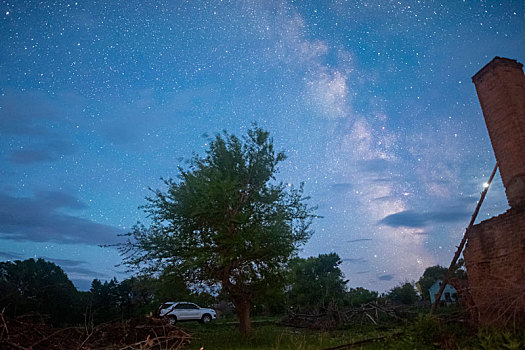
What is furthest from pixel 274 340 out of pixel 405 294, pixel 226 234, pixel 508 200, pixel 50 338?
pixel 405 294

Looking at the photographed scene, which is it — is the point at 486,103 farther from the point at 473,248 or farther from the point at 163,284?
the point at 163,284

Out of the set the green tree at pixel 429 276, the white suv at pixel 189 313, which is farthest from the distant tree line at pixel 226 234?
the green tree at pixel 429 276

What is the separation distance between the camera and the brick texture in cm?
1049

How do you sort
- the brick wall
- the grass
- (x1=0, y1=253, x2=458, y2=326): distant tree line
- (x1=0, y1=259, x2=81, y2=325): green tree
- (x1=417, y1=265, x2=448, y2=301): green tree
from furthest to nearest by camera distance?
(x1=417, y1=265, x2=448, y2=301): green tree, (x1=0, y1=253, x2=458, y2=326): distant tree line, the grass, the brick wall, (x1=0, y1=259, x2=81, y2=325): green tree

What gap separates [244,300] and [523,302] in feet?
34.2

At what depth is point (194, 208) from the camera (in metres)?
13.4

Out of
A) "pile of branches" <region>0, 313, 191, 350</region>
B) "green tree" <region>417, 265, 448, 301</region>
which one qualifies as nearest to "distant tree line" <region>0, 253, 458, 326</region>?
"pile of branches" <region>0, 313, 191, 350</region>

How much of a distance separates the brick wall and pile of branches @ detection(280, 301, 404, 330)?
12566mm

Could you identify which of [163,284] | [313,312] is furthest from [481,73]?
[313,312]

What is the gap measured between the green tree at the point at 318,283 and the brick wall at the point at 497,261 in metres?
25.6

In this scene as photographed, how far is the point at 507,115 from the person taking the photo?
10930 millimetres

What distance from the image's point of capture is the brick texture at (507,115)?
10492 millimetres

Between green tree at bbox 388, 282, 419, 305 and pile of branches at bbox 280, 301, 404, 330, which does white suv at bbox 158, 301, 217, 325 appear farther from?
green tree at bbox 388, 282, 419, 305

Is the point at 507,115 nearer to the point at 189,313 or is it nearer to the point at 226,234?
the point at 226,234
